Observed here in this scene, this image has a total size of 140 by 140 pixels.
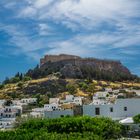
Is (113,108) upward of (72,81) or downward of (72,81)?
downward

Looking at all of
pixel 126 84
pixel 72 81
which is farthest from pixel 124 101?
pixel 126 84

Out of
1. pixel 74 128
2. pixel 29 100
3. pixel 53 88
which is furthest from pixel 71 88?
pixel 74 128

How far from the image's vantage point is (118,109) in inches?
2354

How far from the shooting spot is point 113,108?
60750mm

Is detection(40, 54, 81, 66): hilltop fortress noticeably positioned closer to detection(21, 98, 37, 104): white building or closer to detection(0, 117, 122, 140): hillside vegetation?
detection(21, 98, 37, 104): white building

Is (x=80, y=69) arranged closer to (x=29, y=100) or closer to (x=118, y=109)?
(x=29, y=100)

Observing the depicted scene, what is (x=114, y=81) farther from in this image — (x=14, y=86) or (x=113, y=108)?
(x=113, y=108)

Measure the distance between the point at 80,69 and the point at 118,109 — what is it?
70.5 m

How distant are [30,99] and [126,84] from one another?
3422 cm

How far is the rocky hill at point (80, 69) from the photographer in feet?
416

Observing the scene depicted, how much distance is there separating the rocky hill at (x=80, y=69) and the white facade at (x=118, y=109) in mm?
60894

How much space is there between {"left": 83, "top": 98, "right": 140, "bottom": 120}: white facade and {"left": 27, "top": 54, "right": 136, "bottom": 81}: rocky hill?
200 feet

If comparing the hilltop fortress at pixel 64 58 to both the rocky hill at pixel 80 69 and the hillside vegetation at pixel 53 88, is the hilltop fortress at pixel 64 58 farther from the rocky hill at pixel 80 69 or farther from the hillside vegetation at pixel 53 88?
the hillside vegetation at pixel 53 88

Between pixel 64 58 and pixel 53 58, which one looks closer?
pixel 64 58
